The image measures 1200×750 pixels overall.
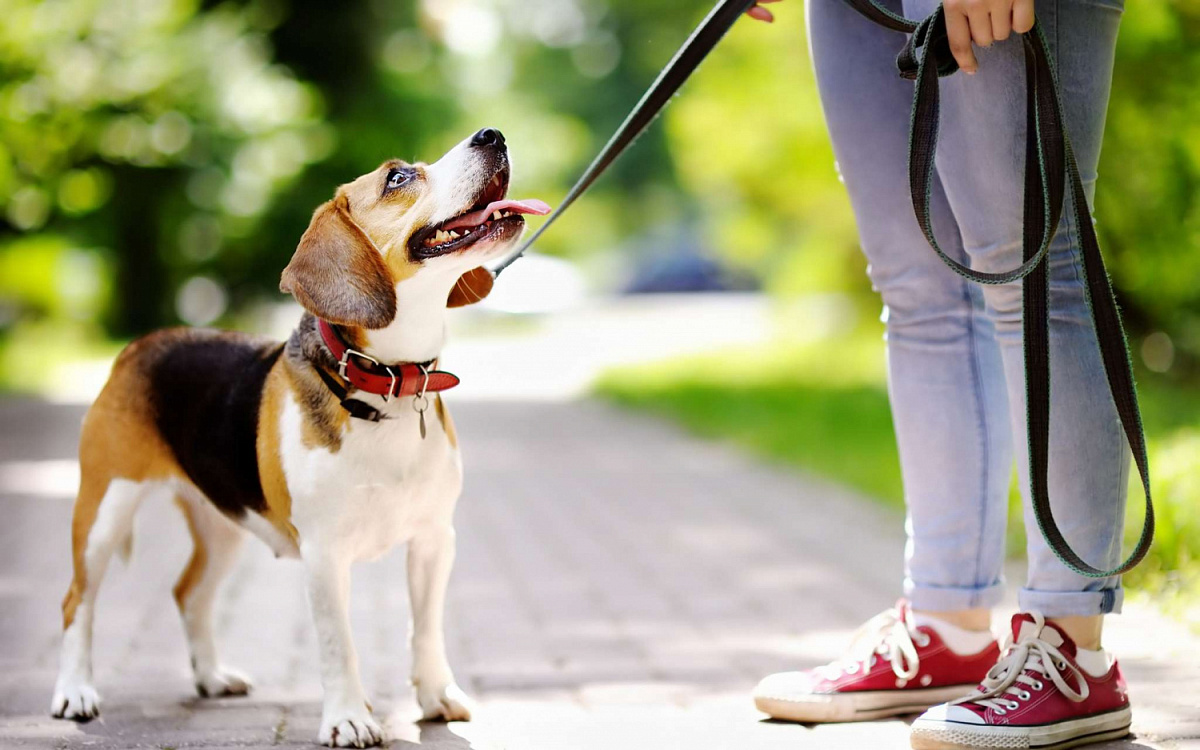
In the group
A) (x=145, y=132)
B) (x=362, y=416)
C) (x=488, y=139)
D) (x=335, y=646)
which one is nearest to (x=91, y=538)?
(x=335, y=646)

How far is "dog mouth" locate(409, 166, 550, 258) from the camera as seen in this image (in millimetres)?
3078

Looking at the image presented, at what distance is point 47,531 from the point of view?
6.63 metres

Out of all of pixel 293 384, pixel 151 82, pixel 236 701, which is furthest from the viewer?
pixel 151 82

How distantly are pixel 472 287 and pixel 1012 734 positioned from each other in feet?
5.40

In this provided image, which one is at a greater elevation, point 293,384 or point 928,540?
point 293,384

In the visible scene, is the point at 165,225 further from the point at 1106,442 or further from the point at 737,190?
the point at 1106,442

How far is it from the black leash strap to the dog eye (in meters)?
0.32

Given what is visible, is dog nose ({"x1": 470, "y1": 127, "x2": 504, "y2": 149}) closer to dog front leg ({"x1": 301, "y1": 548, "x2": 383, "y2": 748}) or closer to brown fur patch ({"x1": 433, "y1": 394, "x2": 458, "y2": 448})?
brown fur patch ({"x1": 433, "y1": 394, "x2": 458, "y2": 448})

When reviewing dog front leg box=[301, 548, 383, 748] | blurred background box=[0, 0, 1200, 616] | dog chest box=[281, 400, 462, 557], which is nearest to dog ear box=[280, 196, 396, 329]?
dog chest box=[281, 400, 462, 557]

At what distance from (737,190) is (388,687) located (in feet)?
48.7

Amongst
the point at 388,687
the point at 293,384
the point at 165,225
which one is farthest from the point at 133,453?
the point at 165,225

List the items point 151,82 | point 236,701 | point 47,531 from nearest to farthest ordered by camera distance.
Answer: point 236,701 < point 47,531 < point 151,82

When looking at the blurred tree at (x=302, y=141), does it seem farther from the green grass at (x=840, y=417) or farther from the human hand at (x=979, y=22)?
the human hand at (x=979, y=22)

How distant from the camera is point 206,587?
3807 millimetres
